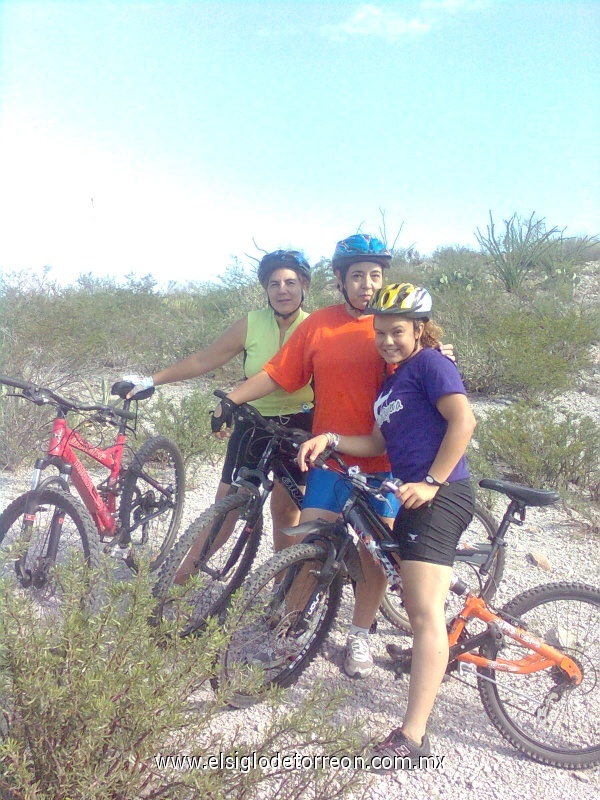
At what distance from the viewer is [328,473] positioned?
3.06 m

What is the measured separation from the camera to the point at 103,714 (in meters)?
1.70

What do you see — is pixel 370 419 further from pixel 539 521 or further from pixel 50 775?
pixel 539 521

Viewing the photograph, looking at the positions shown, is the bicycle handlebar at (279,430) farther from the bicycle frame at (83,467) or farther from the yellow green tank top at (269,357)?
the bicycle frame at (83,467)

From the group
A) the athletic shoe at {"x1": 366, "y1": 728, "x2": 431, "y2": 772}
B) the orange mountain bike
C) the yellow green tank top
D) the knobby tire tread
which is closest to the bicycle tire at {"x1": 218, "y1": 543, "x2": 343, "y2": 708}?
the orange mountain bike

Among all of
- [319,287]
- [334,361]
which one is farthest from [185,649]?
[319,287]

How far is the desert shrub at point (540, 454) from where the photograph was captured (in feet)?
19.6

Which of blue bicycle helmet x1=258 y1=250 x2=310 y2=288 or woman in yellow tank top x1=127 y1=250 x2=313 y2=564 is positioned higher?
blue bicycle helmet x1=258 y1=250 x2=310 y2=288

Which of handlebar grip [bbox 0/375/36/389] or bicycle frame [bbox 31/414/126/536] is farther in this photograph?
bicycle frame [bbox 31/414/126/536]

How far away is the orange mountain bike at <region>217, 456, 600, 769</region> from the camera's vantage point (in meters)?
2.74

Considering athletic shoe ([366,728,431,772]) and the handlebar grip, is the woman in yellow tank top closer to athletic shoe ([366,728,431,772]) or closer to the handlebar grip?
the handlebar grip

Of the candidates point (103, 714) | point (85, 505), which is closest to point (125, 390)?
point (85, 505)

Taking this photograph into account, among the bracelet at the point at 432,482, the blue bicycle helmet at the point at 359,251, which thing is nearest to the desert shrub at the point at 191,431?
the blue bicycle helmet at the point at 359,251

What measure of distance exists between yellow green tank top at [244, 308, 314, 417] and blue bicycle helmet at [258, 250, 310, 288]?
0.24m

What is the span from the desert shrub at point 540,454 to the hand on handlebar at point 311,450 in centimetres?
348
